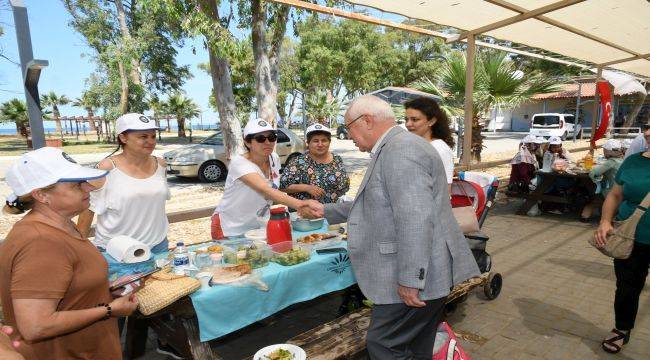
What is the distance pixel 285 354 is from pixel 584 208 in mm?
6801

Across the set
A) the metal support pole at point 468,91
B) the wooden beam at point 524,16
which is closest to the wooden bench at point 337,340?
the wooden beam at point 524,16

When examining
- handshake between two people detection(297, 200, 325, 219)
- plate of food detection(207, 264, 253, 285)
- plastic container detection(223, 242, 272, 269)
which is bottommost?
plate of food detection(207, 264, 253, 285)

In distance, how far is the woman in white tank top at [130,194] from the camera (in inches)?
105

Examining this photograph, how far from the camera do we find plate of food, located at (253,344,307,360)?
207 centimetres

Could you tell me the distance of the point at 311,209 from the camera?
311cm

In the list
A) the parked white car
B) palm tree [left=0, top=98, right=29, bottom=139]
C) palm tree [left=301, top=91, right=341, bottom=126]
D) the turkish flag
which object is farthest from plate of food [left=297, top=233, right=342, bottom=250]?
palm tree [left=0, top=98, right=29, bottom=139]

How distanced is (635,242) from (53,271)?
349 cm

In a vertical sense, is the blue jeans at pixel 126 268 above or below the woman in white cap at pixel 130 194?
below

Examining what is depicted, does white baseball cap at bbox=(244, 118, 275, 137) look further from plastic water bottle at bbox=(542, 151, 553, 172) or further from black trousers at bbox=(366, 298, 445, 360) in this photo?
plastic water bottle at bbox=(542, 151, 553, 172)

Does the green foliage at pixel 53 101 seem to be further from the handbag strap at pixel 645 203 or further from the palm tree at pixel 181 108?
the handbag strap at pixel 645 203

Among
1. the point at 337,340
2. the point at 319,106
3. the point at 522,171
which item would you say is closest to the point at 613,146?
the point at 522,171

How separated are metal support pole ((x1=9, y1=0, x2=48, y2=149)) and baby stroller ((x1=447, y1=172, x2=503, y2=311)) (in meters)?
3.64

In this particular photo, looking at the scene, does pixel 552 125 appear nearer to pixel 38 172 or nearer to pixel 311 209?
pixel 311 209

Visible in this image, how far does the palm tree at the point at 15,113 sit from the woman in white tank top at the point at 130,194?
123 ft
